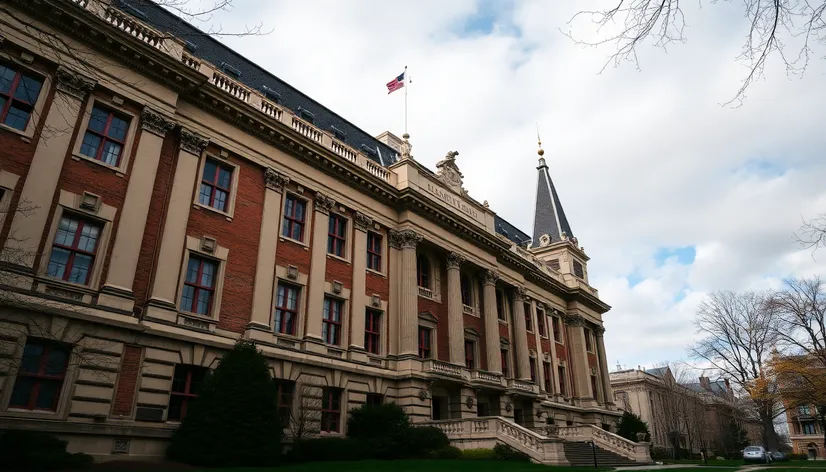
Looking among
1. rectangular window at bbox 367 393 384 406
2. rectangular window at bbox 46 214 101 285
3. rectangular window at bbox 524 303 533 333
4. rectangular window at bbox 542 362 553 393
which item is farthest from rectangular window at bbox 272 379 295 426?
rectangular window at bbox 542 362 553 393

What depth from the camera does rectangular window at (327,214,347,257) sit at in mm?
28609

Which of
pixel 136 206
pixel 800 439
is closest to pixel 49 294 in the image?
pixel 136 206

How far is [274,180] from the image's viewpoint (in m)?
26.1

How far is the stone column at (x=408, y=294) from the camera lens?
29656 millimetres

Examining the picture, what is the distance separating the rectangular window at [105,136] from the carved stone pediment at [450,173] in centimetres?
2075

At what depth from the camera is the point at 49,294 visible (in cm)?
1700

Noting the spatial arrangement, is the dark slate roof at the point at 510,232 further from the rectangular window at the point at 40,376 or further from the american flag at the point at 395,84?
the rectangular window at the point at 40,376

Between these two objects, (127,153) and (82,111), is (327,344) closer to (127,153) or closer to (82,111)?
(127,153)

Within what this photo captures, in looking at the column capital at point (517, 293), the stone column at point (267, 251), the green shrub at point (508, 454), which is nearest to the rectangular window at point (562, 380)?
the column capital at point (517, 293)

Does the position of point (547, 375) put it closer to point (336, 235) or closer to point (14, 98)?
point (336, 235)

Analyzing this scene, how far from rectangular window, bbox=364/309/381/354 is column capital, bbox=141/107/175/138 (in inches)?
537

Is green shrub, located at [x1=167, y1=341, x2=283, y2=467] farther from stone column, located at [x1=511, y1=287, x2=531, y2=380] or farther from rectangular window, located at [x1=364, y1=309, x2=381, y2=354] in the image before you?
stone column, located at [x1=511, y1=287, x2=531, y2=380]

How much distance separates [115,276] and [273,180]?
920 cm

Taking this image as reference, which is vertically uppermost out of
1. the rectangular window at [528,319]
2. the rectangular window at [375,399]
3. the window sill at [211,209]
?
the rectangular window at [528,319]
